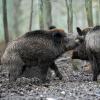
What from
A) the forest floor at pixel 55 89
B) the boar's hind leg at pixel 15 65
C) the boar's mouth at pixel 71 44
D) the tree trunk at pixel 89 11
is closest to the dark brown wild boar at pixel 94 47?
the boar's mouth at pixel 71 44

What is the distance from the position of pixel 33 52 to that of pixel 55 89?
4.73 feet

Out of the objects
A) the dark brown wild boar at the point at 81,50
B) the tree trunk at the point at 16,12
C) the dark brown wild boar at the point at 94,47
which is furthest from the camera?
the tree trunk at the point at 16,12

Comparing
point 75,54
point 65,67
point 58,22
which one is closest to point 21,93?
point 75,54

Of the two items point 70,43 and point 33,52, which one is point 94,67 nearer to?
point 70,43

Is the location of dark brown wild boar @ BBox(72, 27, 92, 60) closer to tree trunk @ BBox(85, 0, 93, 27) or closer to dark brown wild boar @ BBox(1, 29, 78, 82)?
dark brown wild boar @ BBox(1, 29, 78, 82)

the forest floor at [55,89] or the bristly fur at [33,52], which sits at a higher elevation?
the bristly fur at [33,52]

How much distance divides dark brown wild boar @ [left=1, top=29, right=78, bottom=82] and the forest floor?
16.0 inches

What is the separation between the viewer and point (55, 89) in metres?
9.93

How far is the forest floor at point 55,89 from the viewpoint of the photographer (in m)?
8.95

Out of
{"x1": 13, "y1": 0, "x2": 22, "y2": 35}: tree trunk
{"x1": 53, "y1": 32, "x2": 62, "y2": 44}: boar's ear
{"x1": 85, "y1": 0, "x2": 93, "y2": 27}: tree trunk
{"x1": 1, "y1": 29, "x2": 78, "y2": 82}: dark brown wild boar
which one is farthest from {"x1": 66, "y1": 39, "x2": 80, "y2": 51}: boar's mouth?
{"x1": 13, "y1": 0, "x2": 22, "y2": 35}: tree trunk

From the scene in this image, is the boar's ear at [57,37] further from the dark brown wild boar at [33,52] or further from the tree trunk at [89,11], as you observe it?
the tree trunk at [89,11]

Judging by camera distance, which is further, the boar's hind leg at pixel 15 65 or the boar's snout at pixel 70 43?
the boar's snout at pixel 70 43

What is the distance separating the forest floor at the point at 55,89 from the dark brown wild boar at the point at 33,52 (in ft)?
1.33

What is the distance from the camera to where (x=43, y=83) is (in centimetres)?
1100
